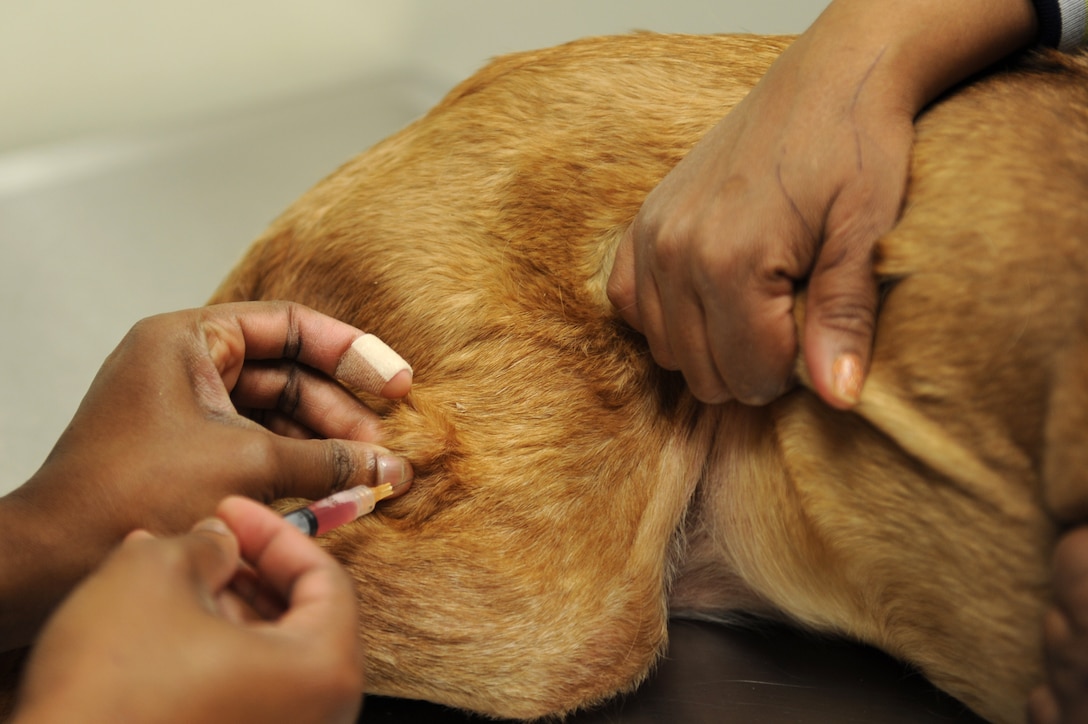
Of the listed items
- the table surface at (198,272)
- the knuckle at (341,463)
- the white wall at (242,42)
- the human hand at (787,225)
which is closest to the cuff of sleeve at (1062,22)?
the human hand at (787,225)

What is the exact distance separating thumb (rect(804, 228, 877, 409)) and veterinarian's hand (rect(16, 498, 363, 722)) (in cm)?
46

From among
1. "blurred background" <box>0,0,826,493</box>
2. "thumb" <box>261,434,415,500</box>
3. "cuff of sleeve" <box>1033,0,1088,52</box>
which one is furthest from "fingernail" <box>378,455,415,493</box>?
"blurred background" <box>0,0,826,493</box>

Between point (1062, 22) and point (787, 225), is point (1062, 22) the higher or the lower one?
the higher one

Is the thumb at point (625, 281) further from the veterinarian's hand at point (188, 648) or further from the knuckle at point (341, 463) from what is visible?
the veterinarian's hand at point (188, 648)

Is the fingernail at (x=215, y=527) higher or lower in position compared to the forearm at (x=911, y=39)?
lower

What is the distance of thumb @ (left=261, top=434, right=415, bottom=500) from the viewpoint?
2.98ft

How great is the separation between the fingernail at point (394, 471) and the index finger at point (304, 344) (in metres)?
0.08

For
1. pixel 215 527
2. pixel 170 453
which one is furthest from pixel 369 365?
pixel 215 527

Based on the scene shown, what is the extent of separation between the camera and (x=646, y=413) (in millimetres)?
1059

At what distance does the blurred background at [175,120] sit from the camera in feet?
5.98

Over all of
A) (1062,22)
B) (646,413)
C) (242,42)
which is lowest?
(646,413)

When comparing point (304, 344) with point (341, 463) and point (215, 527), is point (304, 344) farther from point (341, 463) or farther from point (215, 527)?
point (215, 527)

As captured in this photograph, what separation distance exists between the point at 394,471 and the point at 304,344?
0.59 ft

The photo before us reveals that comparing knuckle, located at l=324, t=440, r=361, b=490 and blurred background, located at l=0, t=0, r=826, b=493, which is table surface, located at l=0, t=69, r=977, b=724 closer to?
blurred background, located at l=0, t=0, r=826, b=493
